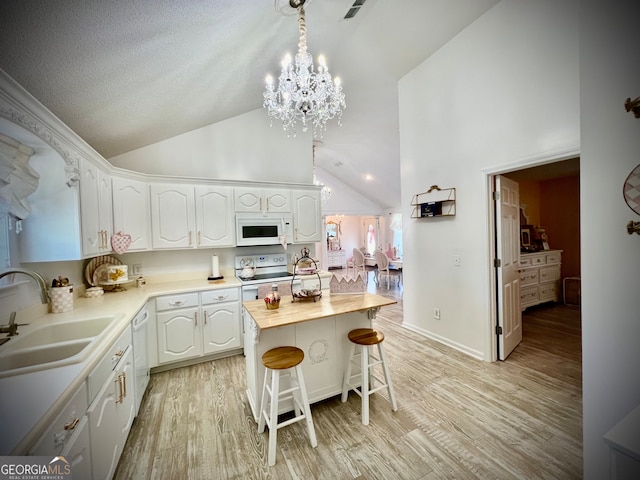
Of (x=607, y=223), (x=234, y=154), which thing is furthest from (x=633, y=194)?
(x=234, y=154)

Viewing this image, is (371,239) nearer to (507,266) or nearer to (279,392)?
(507,266)

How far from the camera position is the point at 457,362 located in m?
2.75

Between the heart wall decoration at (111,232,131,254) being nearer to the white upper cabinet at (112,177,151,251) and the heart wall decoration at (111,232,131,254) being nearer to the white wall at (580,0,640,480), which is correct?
the white upper cabinet at (112,177,151,251)

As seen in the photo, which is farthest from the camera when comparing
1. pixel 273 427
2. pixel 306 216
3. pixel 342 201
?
pixel 342 201

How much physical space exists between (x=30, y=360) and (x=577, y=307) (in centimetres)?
681

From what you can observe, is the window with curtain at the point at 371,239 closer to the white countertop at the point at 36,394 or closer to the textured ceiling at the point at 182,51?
the textured ceiling at the point at 182,51

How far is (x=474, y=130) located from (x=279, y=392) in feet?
10.4

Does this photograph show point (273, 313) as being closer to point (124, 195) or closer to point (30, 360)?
point (30, 360)

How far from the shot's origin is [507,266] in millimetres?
2836

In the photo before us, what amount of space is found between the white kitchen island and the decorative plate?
136cm

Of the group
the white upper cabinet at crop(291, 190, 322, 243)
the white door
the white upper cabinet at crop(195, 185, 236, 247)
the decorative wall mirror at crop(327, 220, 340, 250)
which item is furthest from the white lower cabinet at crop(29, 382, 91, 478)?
the decorative wall mirror at crop(327, 220, 340, 250)

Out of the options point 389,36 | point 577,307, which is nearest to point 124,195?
point 389,36

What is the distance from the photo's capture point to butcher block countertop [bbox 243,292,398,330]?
5.66 ft

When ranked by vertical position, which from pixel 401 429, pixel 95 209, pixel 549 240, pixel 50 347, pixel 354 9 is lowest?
pixel 401 429
